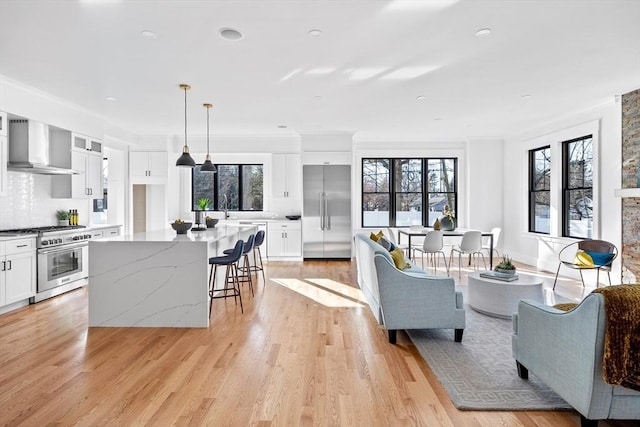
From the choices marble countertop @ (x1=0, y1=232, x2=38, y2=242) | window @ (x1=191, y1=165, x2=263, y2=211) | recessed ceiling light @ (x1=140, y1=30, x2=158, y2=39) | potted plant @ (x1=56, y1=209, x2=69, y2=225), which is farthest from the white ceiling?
window @ (x1=191, y1=165, x2=263, y2=211)

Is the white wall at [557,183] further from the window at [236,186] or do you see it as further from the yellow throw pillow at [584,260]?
the window at [236,186]

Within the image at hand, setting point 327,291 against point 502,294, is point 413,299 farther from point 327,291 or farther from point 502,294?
Answer: point 327,291

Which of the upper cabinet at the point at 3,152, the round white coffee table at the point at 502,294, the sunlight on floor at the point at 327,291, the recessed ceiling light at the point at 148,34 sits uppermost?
the recessed ceiling light at the point at 148,34

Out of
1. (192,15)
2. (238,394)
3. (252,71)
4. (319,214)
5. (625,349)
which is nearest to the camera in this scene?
(625,349)

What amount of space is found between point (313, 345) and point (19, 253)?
3688mm

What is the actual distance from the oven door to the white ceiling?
2080mm

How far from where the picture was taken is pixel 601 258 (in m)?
4.87

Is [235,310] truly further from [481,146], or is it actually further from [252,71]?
[481,146]

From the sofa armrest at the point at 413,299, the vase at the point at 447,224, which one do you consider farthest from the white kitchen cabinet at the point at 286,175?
the sofa armrest at the point at 413,299

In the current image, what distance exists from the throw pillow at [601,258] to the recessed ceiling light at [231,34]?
503cm

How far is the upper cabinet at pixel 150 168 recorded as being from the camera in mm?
7969

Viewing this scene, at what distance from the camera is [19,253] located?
4.41 m

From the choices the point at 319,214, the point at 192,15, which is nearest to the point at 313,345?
the point at 192,15

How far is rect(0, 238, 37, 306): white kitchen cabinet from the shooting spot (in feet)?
13.8
